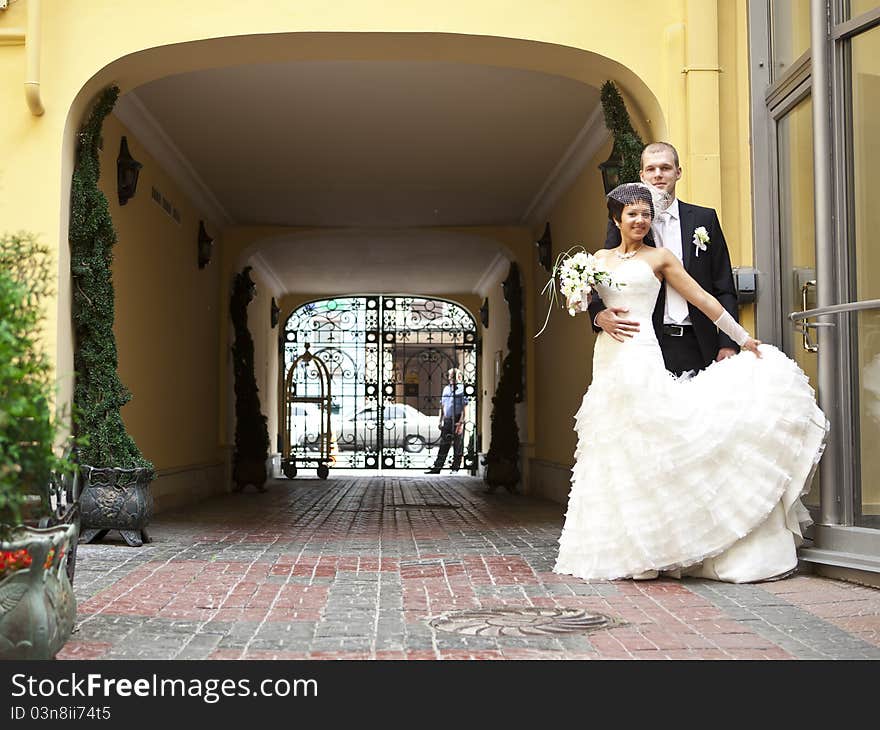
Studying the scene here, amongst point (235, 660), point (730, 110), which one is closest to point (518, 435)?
point (730, 110)

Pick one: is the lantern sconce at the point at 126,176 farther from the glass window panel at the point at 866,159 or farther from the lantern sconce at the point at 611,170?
the glass window panel at the point at 866,159

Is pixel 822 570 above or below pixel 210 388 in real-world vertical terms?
below

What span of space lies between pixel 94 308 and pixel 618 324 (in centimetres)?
327

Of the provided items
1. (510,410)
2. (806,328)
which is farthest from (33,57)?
(510,410)

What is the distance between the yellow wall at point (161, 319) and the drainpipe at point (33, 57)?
5.18 feet

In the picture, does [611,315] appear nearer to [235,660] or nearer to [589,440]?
[589,440]

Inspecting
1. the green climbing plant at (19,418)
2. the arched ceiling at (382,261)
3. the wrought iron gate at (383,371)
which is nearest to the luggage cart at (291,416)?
the wrought iron gate at (383,371)

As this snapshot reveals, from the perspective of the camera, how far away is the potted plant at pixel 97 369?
6.31 meters

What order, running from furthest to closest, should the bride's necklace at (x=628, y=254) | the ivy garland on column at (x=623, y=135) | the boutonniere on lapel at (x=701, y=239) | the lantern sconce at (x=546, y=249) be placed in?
1. the lantern sconce at (x=546, y=249)
2. the ivy garland on column at (x=623, y=135)
3. the boutonniere on lapel at (x=701, y=239)
4. the bride's necklace at (x=628, y=254)

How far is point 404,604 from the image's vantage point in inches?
166

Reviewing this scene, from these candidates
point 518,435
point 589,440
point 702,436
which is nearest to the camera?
point 702,436

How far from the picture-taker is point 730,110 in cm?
596

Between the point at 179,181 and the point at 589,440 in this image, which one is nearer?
the point at 589,440
